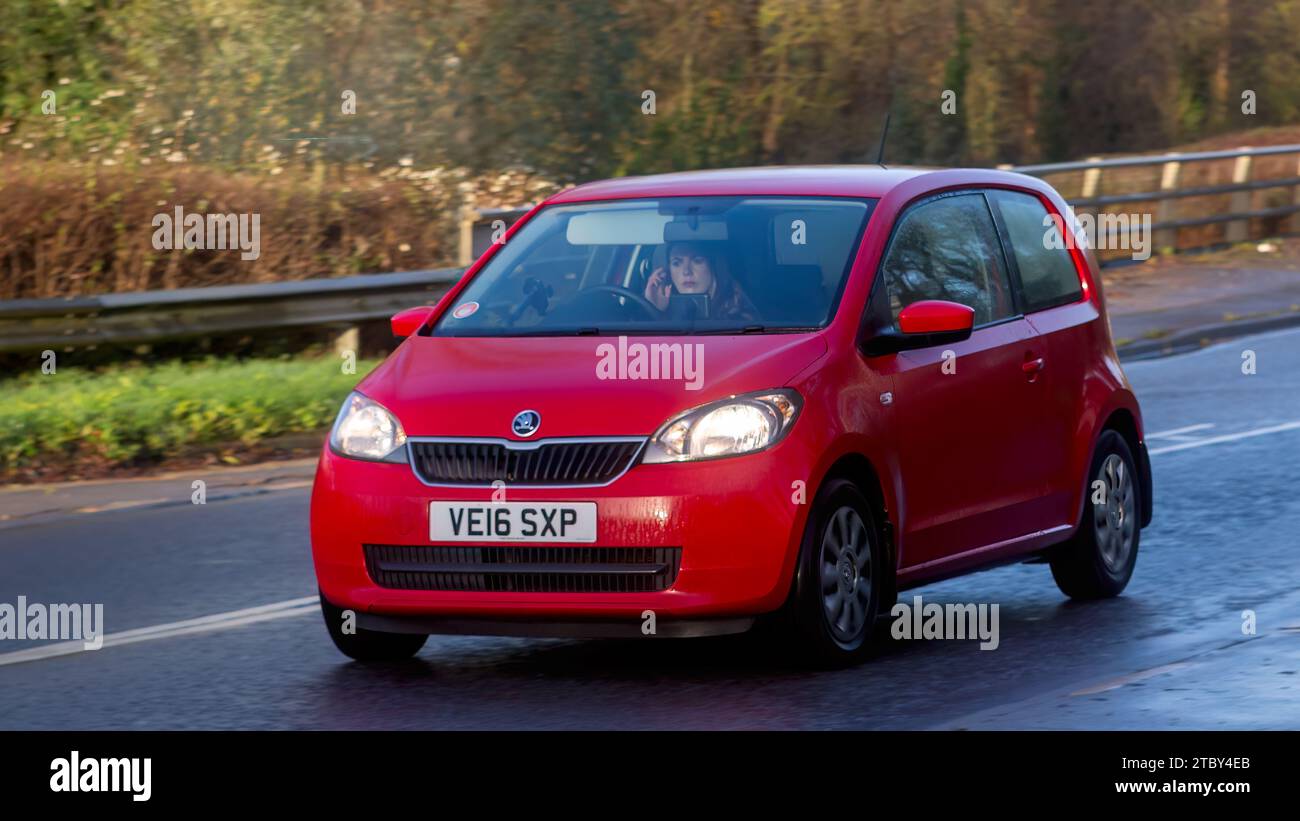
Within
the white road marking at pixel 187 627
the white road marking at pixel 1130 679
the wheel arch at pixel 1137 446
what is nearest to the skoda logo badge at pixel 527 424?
the white road marking at pixel 1130 679

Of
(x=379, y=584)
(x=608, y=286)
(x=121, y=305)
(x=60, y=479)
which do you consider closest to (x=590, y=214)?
(x=608, y=286)

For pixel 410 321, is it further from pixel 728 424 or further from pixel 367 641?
pixel 728 424

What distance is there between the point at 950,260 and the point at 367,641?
2.55 meters

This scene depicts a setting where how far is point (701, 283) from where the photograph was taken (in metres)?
7.93

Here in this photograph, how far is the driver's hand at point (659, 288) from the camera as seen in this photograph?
7.91 meters

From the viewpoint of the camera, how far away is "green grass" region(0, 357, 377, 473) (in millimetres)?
13352

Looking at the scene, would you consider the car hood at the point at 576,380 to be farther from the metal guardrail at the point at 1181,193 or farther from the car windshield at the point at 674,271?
the metal guardrail at the point at 1181,193

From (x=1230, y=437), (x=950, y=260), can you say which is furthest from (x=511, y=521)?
(x=1230, y=437)

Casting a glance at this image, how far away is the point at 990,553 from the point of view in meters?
8.29

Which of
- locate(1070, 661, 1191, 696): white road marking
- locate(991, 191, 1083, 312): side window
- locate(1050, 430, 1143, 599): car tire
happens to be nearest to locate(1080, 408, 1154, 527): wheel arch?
locate(1050, 430, 1143, 599): car tire

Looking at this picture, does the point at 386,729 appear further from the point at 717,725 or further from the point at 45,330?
the point at 45,330

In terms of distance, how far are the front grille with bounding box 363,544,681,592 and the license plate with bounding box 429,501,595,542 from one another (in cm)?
4
